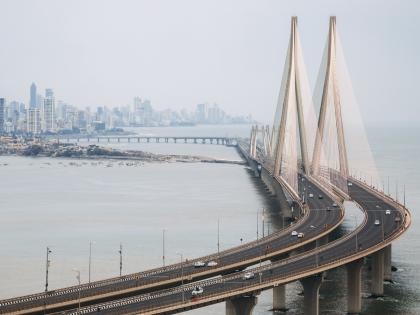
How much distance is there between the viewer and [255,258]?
28.3 m

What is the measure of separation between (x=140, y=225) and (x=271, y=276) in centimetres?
2200

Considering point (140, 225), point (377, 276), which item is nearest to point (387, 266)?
point (377, 276)

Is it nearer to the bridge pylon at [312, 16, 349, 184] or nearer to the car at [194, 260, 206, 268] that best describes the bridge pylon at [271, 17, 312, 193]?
the bridge pylon at [312, 16, 349, 184]

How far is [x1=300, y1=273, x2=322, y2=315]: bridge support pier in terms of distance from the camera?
26391mm

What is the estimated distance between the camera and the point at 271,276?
25.7 meters

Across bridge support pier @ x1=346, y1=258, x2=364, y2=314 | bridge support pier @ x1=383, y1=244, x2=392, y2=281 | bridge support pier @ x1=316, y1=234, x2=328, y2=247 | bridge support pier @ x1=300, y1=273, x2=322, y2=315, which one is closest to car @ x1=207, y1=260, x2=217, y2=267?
bridge support pier @ x1=300, y1=273, x2=322, y2=315

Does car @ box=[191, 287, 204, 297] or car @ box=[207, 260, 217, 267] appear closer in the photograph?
car @ box=[191, 287, 204, 297]

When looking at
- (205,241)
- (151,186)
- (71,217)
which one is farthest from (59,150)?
(205,241)

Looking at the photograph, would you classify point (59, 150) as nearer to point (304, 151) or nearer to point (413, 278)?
point (304, 151)

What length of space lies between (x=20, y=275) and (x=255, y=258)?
10.2 m

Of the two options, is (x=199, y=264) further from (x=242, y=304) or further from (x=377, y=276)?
(x=377, y=276)

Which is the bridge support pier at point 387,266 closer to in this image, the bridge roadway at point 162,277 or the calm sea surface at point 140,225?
the calm sea surface at point 140,225

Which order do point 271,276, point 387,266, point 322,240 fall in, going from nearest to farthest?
point 271,276, point 387,266, point 322,240

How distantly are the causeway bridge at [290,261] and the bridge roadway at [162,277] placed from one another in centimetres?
3
